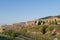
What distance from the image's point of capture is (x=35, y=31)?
8894cm

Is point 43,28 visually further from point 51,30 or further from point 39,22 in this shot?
point 39,22

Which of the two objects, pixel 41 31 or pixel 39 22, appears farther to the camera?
pixel 39 22

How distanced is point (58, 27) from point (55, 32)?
12.0 feet

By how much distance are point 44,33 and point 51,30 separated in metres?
2.97

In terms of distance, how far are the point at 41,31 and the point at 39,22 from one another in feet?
48.3

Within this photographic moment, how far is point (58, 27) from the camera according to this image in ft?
278

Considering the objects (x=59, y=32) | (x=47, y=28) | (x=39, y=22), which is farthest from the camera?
(x=39, y=22)

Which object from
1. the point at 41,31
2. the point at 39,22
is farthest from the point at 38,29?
the point at 39,22

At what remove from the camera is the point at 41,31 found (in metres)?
87.4

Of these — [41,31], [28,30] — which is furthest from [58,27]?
[28,30]

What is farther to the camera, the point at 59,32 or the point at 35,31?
the point at 35,31

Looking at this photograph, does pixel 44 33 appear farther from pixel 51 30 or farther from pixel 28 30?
pixel 28 30

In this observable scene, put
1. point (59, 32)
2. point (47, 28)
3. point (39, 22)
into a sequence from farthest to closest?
point (39, 22) < point (47, 28) < point (59, 32)

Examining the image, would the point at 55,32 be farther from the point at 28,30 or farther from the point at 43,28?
the point at 28,30
